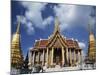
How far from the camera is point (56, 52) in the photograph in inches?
124

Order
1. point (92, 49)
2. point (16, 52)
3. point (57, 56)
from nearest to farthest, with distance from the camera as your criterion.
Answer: point (16, 52) → point (57, 56) → point (92, 49)

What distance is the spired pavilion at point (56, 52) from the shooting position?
3.07 m

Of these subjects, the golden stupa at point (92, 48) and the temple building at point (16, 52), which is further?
A: the golden stupa at point (92, 48)

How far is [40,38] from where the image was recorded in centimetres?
308

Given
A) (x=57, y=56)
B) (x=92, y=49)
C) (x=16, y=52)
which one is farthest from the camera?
(x=92, y=49)

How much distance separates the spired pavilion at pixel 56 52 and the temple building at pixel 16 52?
0.43 feet

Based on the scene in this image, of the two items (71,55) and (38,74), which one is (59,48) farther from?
(38,74)

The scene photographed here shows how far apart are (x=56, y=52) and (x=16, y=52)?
530mm

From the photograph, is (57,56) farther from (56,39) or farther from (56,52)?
(56,39)

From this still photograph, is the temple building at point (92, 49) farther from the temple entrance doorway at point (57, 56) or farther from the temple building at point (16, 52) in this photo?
the temple building at point (16, 52)

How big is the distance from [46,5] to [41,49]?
1.83 feet

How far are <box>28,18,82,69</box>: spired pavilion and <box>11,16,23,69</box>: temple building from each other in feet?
0.43

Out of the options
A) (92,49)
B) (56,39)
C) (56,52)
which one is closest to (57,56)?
(56,52)

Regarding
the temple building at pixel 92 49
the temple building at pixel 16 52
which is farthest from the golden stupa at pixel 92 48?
the temple building at pixel 16 52
